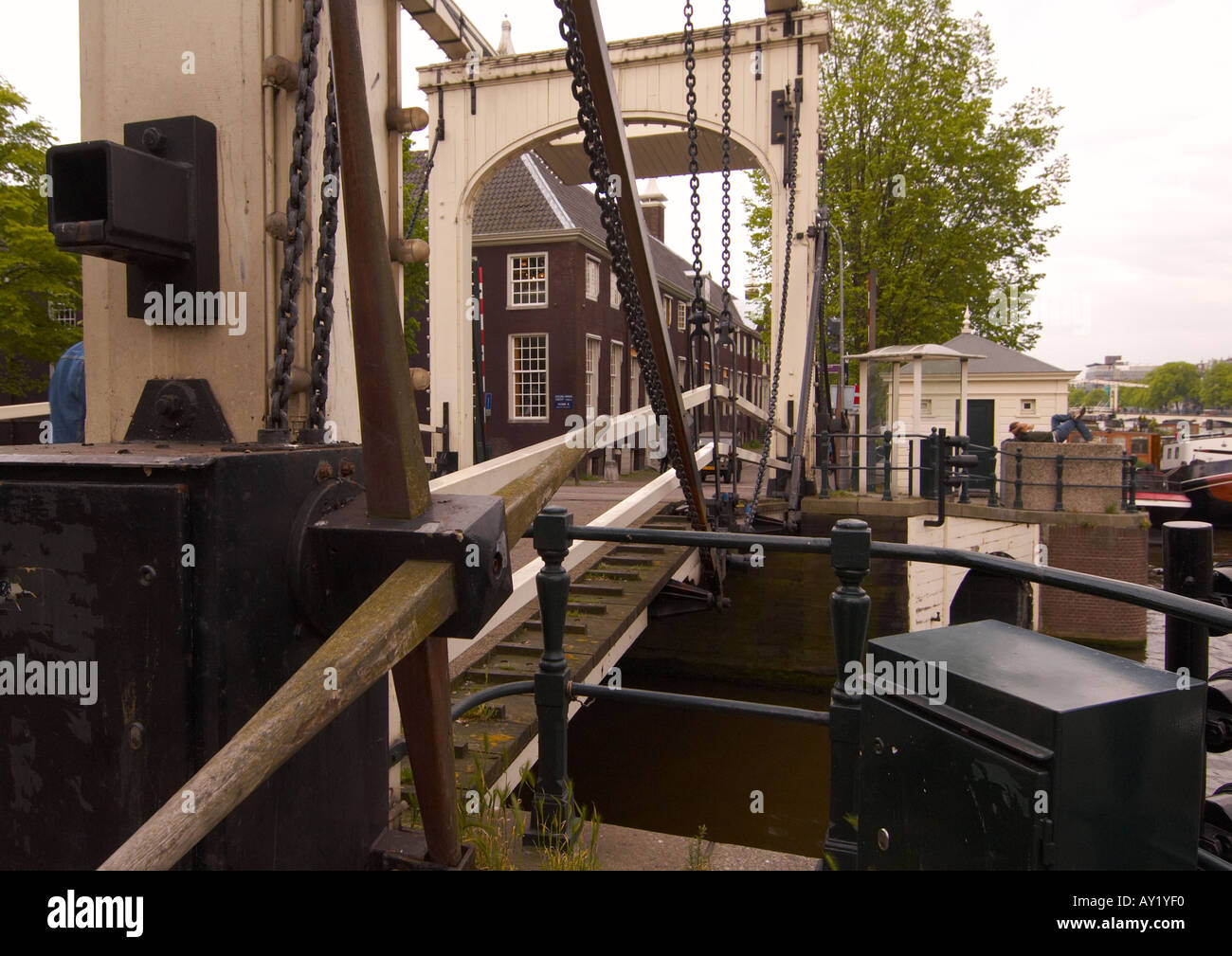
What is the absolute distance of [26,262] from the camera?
711 inches

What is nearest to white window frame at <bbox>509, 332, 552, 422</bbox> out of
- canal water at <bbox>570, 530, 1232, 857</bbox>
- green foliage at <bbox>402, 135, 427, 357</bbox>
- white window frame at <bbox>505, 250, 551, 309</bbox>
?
white window frame at <bbox>505, 250, 551, 309</bbox>

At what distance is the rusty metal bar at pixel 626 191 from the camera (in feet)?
8.34

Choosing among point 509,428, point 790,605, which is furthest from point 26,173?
point 790,605

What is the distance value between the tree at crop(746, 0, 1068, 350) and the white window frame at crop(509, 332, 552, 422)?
23.9ft

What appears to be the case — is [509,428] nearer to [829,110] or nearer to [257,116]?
[829,110]

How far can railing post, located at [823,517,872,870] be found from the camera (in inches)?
84.6

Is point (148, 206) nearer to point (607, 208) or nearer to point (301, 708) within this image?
point (301, 708)

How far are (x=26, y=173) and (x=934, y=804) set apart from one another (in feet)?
77.1

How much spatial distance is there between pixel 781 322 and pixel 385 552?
818cm

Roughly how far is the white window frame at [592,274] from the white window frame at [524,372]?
1.89m

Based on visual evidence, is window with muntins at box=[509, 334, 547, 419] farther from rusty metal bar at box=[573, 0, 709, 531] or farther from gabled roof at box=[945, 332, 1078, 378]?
rusty metal bar at box=[573, 0, 709, 531]

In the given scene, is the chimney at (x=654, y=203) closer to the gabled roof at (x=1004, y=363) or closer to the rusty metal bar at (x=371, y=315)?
the gabled roof at (x=1004, y=363)

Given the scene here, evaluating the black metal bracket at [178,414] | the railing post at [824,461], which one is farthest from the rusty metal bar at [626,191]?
the railing post at [824,461]
